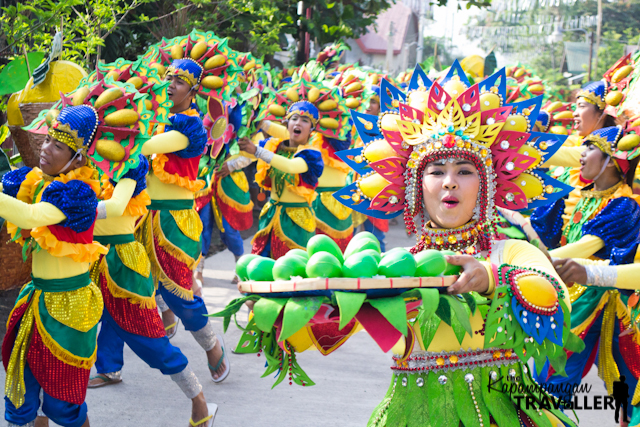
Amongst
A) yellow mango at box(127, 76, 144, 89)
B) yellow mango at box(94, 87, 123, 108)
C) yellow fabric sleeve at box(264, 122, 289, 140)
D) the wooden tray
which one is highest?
yellow mango at box(94, 87, 123, 108)

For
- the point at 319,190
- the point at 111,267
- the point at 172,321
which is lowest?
the point at 172,321

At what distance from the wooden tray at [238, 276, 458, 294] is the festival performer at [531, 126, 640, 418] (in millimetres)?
1852

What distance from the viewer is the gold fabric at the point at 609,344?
353cm

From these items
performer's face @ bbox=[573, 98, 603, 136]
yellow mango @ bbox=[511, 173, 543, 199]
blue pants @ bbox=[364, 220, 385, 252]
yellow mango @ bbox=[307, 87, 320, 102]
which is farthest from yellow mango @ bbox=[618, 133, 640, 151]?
blue pants @ bbox=[364, 220, 385, 252]

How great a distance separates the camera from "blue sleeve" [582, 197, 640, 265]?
3.35 meters

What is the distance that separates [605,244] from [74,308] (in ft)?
9.07

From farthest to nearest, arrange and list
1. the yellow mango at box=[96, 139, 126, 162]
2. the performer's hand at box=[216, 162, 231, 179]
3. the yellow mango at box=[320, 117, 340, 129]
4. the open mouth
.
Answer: the performer's hand at box=[216, 162, 231, 179]
the yellow mango at box=[320, 117, 340, 129]
the yellow mango at box=[96, 139, 126, 162]
the open mouth

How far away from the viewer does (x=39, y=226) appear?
2771 mm

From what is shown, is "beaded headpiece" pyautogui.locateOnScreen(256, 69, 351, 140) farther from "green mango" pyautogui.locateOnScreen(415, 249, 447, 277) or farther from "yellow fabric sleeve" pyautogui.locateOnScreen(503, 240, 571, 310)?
"green mango" pyautogui.locateOnScreen(415, 249, 447, 277)

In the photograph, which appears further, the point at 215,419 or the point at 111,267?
the point at 215,419

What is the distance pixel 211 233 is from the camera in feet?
23.5

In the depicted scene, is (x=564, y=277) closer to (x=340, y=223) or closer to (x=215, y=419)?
(x=215, y=419)

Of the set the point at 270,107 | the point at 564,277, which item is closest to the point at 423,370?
the point at 564,277

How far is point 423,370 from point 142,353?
2005 mm
